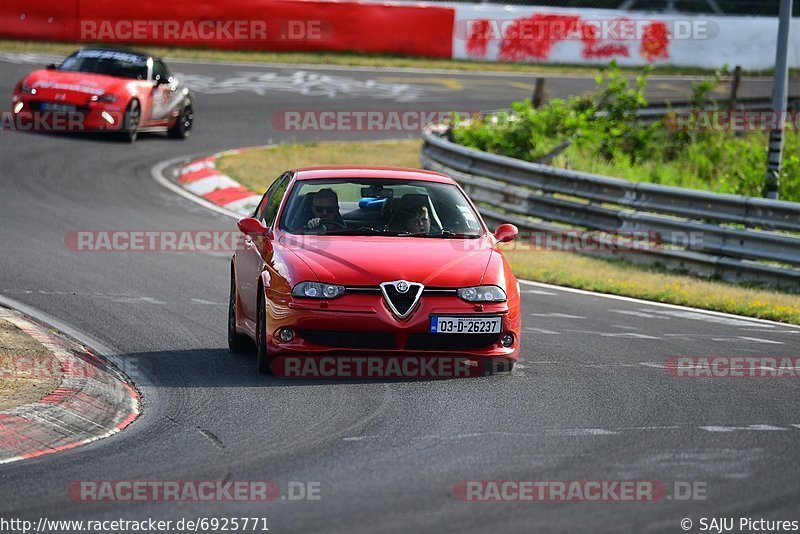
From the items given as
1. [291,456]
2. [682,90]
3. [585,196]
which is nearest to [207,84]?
[682,90]

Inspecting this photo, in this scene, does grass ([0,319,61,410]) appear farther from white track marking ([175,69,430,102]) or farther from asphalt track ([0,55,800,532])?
white track marking ([175,69,430,102])

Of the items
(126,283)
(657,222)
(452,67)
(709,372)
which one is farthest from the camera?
(452,67)

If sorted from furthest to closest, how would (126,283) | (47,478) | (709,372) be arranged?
(126,283)
(709,372)
(47,478)

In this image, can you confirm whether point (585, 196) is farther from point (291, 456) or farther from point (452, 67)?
point (452, 67)

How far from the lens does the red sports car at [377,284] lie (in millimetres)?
9000

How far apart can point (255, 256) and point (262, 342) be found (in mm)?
868

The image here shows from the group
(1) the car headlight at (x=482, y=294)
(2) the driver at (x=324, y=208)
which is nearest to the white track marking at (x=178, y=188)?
(2) the driver at (x=324, y=208)

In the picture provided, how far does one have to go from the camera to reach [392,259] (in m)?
9.20

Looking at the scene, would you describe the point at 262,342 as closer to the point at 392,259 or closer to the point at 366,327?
the point at 366,327

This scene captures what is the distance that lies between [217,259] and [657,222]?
512cm

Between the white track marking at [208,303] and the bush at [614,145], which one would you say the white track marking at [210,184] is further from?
the white track marking at [208,303]

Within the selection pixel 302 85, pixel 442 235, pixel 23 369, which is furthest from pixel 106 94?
pixel 23 369

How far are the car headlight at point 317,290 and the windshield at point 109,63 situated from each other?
15.0 meters

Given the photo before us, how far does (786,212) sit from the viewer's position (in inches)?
596
